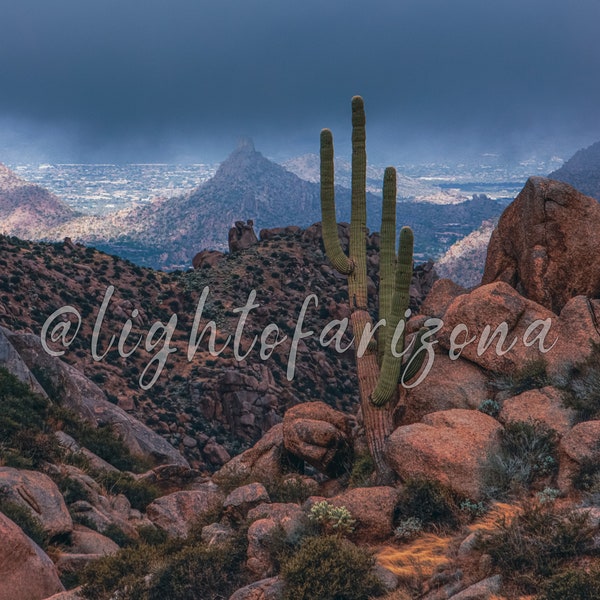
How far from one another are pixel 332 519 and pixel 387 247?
803 cm

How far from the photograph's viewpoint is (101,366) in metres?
39.6

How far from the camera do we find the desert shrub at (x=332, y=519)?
38.1 ft

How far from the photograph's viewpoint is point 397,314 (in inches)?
611

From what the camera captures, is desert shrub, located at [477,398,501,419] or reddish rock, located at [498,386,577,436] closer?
reddish rock, located at [498,386,577,436]

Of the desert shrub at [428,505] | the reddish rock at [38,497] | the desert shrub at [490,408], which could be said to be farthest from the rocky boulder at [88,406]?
the desert shrub at [428,505]

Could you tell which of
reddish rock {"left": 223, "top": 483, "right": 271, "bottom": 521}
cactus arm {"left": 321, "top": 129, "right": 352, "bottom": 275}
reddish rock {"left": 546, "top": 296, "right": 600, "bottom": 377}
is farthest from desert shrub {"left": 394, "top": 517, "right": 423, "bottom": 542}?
cactus arm {"left": 321, "top": 129, "right": 352, "bottom": 275}

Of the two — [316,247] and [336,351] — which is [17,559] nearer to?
[336,351]

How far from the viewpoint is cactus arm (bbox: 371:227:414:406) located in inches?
582

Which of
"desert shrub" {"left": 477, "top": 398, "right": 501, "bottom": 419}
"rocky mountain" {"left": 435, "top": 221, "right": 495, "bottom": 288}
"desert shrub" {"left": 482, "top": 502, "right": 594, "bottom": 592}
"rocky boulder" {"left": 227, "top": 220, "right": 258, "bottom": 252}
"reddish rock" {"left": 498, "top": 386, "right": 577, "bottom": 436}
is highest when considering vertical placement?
"rocky boulder" {"left": 227, "top": 220, "right": 258, "bottom": 252}

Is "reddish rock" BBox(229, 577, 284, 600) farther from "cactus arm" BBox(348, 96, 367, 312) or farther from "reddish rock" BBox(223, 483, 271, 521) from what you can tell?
"cactus arm" BBox(348, 96, 367, 312)

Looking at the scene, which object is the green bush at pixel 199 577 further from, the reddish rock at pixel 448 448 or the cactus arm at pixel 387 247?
the cactus arm at pixel 387 247

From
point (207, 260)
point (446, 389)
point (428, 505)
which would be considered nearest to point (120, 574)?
point (428, 505)

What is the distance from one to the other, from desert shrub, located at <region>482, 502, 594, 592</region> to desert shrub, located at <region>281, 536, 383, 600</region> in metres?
1.77

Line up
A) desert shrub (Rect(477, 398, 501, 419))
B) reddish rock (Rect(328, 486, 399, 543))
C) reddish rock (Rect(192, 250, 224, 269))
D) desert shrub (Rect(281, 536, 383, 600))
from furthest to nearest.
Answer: reddish rock (Rect(192, 250, 224, 269)), desert shrub (Rect(477, 398, 501, 419)), reddish rock (Rect(328, 486, 399, 543)), desert shrub (Rect(281, 536, 383, 600))
